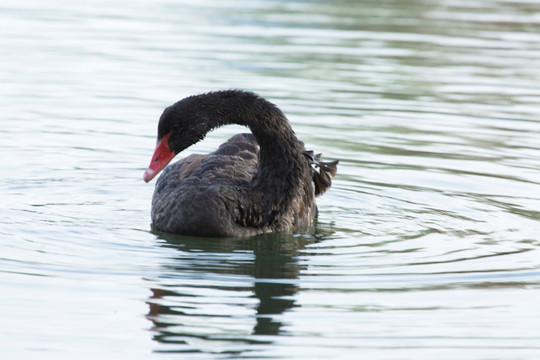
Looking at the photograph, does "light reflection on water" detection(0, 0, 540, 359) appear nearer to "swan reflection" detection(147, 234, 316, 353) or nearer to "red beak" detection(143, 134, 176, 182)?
"swan reflection" detection(147, 234, 316, 353)

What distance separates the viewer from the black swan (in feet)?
25.8

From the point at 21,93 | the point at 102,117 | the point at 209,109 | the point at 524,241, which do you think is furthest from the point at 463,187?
the point at 21,93

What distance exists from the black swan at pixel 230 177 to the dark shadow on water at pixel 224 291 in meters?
0.14

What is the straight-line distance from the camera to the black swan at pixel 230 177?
788cm

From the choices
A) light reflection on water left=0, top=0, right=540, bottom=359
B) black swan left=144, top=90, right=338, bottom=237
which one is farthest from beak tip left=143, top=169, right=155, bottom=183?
light reflection on water left=0, top=0, right=540, bottom=359

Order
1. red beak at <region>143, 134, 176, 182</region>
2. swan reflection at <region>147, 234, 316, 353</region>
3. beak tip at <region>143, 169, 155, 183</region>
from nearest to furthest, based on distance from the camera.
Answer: swan reflection at <region>147, 234, 316, 353</region>, beak tip at <region>143, 169, 155, 183</region>, red beak at <region>143, 134, 176, 182</region>

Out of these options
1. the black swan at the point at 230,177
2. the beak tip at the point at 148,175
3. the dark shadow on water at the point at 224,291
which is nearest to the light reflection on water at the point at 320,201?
the dark shadow on water at the point at 224,291

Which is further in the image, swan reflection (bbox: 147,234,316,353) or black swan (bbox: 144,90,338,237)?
black swan (bbox: 144,90,338,237)

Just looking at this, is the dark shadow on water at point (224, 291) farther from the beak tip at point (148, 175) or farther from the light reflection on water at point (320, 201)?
the beak tip at point (148, 175)

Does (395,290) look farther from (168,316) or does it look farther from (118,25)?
(118,25)

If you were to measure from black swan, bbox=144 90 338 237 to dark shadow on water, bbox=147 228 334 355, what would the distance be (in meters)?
0.14

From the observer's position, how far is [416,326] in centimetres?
593

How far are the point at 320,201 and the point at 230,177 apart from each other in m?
1.49

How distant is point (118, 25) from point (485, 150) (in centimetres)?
996
